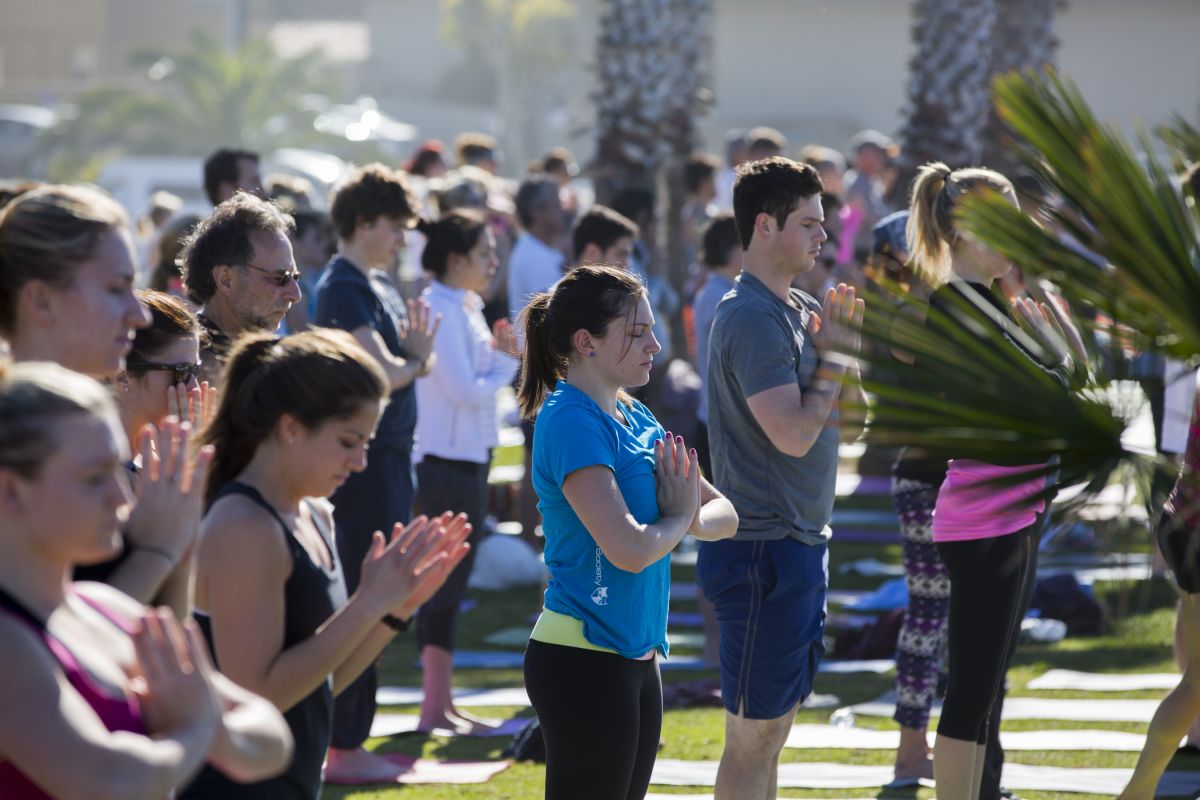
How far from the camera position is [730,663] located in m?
4.66

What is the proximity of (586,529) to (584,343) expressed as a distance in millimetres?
470

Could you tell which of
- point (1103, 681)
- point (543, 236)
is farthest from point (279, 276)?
point (543, 236)

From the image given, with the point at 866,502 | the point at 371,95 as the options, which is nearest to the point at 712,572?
the point at 866,502

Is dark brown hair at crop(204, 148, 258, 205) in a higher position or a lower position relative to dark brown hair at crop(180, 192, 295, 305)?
higher

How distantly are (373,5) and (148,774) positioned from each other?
55.4 meters

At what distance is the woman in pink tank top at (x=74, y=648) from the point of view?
214 centimetres

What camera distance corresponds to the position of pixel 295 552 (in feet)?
9.91

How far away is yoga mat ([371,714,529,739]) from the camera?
6.76m

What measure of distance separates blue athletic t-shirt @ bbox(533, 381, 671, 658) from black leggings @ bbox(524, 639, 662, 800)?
0.06m

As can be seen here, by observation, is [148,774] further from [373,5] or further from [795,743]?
[373,5]

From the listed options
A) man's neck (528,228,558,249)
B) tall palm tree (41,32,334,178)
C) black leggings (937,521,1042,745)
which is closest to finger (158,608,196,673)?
black leggings (937,521,1042,745)

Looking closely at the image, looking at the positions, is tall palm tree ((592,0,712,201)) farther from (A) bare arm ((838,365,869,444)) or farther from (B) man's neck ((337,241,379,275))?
(A) bare arm ((838,365,869,444))

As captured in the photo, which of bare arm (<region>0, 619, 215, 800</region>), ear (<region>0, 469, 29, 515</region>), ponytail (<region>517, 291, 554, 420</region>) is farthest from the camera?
ponytail (<region>517, 291, 554, 420</region>)

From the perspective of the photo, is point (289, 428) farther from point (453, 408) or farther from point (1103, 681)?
point (1103, 681)
